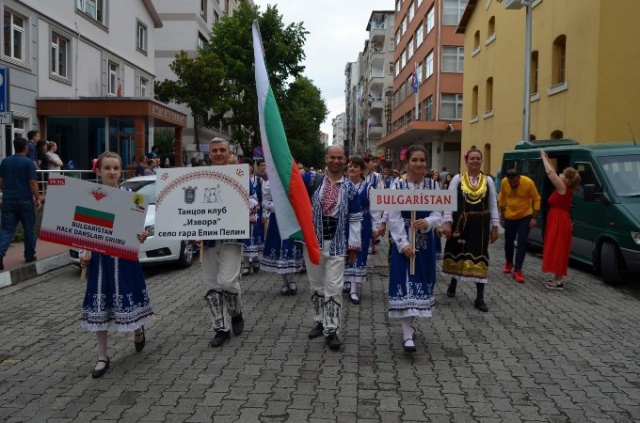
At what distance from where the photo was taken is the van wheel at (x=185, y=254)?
10.9 meters

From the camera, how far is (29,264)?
10266mm

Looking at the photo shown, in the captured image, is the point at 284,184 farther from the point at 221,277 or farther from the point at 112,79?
the point at 112,79

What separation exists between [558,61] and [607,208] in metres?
11.1

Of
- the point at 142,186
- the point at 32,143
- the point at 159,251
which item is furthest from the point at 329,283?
the point at 32,143

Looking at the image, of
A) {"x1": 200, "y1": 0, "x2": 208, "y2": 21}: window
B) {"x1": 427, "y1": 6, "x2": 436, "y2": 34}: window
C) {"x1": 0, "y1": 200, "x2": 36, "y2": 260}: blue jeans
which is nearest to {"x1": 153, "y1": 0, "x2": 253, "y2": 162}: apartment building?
{"x1": 200, "y1": 0, "x2": 208, "y2": 21}: window

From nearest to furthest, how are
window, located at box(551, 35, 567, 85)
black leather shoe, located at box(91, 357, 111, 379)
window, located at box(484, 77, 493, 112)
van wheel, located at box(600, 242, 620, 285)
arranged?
black leather shoe, located at box(91, 357, 111, 379) → van wheel, located at box(600, 242, 620, 285) → window, located at box(551, 35, 567, 85) → window, located at box(484, 77, 493, 112)

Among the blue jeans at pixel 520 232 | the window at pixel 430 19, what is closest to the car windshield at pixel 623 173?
the blue jeans at pixel 520 232

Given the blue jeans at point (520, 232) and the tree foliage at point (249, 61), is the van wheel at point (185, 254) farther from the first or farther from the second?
the tree foliage at point (249, 61)

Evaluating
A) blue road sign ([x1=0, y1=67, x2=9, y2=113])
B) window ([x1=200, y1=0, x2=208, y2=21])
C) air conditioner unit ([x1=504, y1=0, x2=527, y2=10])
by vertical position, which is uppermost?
window ([x1=200, y1=0, x2=208, y2=21])

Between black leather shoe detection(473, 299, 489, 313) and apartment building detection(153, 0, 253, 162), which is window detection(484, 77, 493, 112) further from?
apartment building detection(153, 0, 253, 162)

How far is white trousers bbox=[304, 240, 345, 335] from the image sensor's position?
5922 mm

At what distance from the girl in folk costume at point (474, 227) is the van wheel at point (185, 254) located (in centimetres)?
491

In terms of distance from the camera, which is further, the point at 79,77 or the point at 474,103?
the point at 474,103

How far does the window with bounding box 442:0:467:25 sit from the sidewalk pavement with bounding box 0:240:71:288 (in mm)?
31775
